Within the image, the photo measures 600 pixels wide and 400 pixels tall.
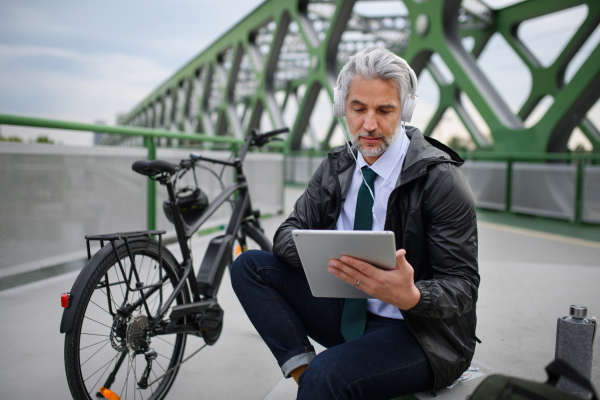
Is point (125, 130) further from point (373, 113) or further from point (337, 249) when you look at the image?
point (337, 249)

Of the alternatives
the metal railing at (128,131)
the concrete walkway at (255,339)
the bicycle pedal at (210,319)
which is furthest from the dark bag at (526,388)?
the metal railing at (128,131)

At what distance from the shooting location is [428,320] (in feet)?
4.18

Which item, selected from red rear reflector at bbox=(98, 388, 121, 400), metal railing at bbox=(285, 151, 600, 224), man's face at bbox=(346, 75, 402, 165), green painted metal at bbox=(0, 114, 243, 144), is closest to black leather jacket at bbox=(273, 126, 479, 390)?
man's face at bbox=(346, 75, 402, 165)

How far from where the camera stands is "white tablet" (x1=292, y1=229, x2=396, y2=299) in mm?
1029

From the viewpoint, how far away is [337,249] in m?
1.12

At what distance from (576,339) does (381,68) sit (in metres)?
1.11

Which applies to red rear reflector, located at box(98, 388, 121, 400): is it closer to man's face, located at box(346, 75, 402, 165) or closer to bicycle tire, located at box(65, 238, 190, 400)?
bicycle tire, located at box(65, 238, 190, 400)

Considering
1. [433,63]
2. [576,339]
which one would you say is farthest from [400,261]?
[433,63]

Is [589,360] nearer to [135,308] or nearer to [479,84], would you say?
[135,308]

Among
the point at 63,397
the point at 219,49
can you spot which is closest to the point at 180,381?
the point at 63,397

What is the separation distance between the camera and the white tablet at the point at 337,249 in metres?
1.03

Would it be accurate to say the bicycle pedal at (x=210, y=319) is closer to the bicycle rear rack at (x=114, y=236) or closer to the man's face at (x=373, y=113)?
the bicycle rear rack at (x=114, y=236)

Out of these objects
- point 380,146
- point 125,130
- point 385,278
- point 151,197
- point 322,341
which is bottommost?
point 322,341

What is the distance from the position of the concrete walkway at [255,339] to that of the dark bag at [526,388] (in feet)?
1.47
